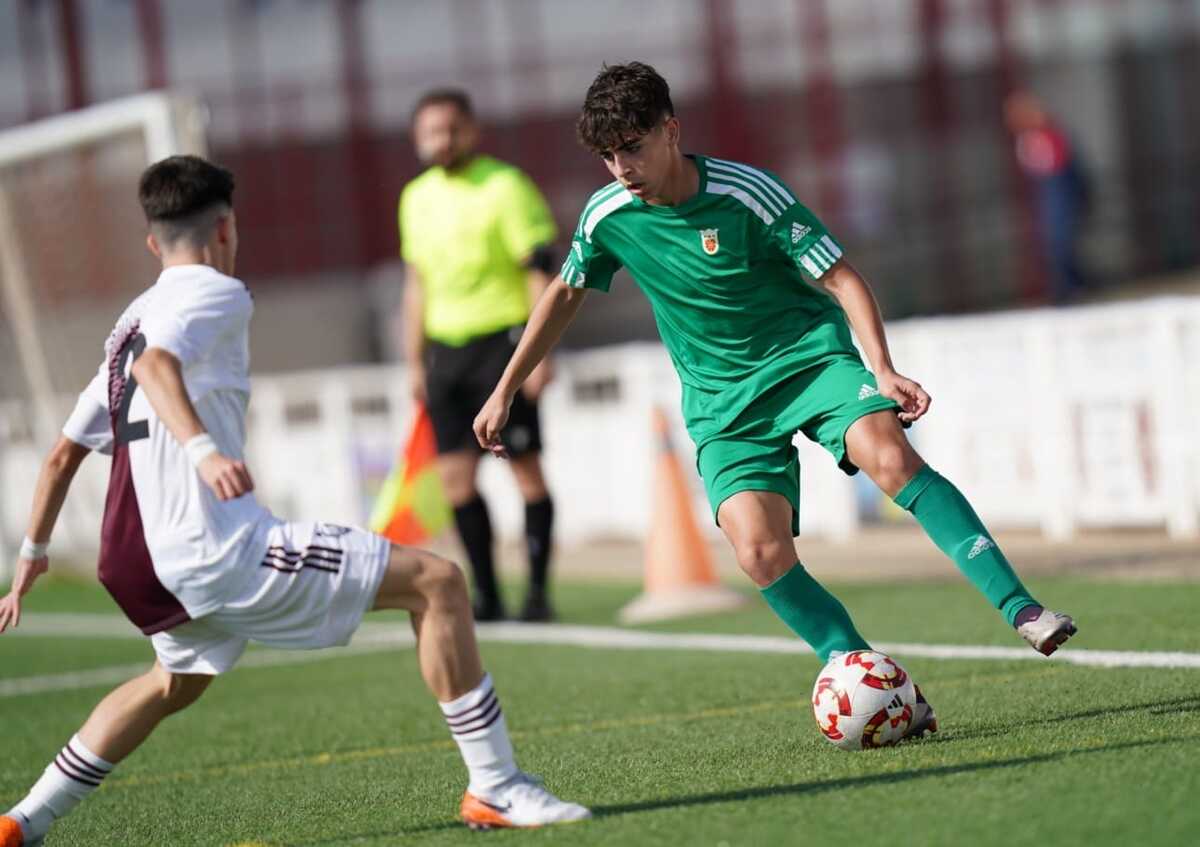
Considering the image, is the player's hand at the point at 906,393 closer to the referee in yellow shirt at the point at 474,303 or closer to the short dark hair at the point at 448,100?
the referee in yellow shirt at the point at 474,303

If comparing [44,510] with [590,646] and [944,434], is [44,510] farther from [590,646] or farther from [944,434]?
[944,434]

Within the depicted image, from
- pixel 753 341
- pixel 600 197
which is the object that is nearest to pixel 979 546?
pixel 753 341

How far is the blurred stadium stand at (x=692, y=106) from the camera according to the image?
26.1 m

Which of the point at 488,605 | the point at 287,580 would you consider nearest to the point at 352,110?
the point at 488,605

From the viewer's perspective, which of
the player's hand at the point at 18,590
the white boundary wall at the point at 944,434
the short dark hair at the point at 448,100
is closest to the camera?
the player's hand at the point at 18,590

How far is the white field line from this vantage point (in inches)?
280

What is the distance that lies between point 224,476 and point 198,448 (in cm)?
10

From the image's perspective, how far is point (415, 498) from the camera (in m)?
11.9

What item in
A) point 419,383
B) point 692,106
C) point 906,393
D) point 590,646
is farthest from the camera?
point 692,106

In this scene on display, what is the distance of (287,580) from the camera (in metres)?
4.78

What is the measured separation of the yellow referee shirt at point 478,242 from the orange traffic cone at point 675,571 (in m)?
1.32

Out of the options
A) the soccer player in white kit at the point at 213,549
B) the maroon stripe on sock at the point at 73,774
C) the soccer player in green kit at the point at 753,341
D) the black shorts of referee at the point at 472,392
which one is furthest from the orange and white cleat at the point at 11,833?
the black shorts of referee at the point at 472,392

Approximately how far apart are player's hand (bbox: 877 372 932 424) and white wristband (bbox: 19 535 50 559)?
2.22 meters

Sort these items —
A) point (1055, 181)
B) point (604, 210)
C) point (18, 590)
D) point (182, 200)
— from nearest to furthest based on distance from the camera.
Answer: point (182, 200) < point (18, 590) < point (604, 210) < point (1055, 181)
